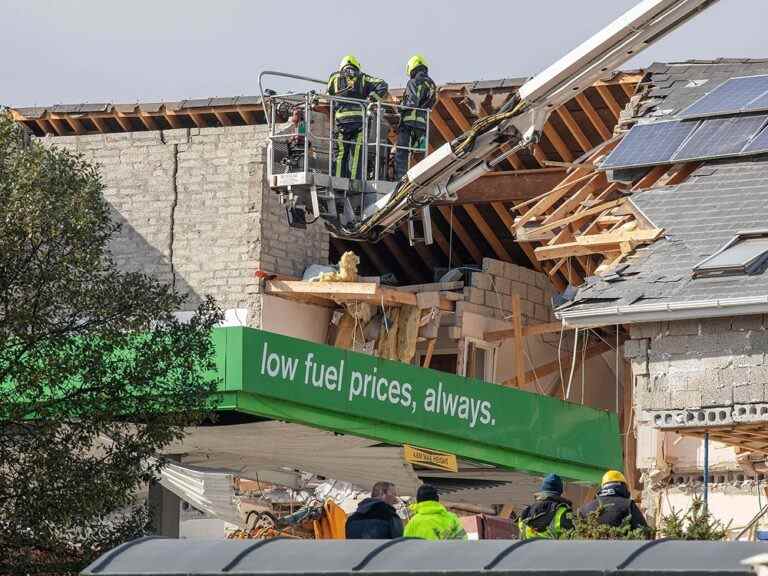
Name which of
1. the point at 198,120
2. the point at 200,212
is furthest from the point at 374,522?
the point at 198,120

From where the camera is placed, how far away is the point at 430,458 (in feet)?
81.6

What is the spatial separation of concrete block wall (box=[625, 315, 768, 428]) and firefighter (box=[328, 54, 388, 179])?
20.6ft

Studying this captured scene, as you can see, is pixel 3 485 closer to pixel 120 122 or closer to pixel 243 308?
pixel 243 308

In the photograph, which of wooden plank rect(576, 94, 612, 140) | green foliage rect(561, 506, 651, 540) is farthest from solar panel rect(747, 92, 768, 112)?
green foliage rect(561, 506, 651, 540)

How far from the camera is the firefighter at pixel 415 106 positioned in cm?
2858

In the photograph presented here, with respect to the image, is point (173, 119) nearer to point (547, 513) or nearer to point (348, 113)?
point (348, 113)

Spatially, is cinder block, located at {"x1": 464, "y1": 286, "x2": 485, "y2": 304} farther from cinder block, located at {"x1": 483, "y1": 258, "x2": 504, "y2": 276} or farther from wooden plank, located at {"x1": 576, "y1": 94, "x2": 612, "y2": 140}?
wooden plank, located at {"x1": 576, "y1": 94, "x2": 612, "y2": 140}

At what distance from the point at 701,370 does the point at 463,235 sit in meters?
11.9

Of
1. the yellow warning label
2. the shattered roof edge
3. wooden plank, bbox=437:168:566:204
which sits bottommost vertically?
the yellow warning label

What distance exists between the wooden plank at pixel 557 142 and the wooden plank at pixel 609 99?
1.32 meters

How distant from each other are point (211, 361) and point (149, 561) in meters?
8.66

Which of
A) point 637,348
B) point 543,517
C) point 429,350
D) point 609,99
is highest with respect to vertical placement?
point 609,99

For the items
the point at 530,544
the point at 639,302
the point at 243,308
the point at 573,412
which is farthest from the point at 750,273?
the point at 530,544

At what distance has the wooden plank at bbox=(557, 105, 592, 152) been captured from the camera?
32250 millimetres
